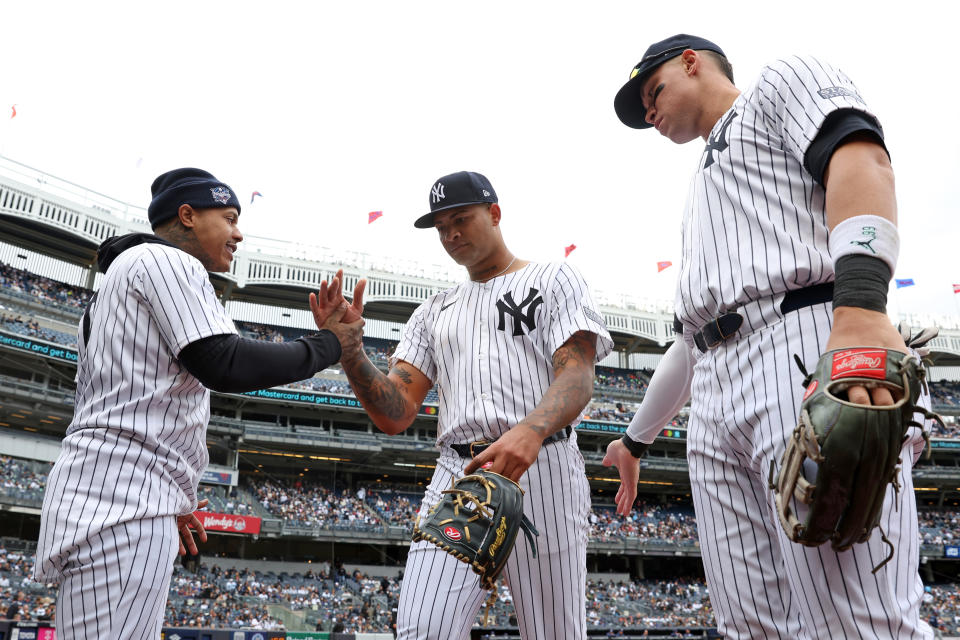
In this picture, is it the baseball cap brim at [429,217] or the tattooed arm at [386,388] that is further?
the baseball cap brim at [429,217]

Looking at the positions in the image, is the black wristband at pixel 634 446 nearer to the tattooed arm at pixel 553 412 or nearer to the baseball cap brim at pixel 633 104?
the tattooed arm at pixel 553 412

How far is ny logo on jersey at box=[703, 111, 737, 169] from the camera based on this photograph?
2043mm

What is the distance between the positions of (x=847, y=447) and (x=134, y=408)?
218 cm

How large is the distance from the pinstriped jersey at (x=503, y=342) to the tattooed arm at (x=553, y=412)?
0.06 meters

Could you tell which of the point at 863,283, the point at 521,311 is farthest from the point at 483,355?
the point at 863,283

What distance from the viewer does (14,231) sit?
31172mm

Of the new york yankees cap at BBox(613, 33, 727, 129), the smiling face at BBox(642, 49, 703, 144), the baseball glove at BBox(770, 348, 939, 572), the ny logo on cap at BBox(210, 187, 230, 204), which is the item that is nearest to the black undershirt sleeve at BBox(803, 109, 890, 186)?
the baseball glove at BBox(770, 348, 939, 572)

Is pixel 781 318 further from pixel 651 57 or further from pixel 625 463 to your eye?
pixel 625 463

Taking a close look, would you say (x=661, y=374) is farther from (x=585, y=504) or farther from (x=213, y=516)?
(x=213, y=516)

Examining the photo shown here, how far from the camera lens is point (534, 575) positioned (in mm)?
2600

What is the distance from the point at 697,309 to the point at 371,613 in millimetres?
23529

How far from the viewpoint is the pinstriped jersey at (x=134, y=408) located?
7.18 feet

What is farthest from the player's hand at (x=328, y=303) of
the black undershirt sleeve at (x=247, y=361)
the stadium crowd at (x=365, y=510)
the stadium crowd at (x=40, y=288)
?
the stadium crowd at (x=40, y=288)

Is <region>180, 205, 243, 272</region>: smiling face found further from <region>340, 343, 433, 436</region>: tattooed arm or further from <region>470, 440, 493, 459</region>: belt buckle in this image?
<region>470, 440, 493, 459</region>: belt buckle
